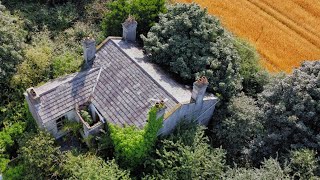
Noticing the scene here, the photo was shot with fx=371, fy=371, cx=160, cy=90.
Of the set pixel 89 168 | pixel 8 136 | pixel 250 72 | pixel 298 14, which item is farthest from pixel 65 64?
pixel 298 14

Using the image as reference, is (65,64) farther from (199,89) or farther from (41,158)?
(199,89)

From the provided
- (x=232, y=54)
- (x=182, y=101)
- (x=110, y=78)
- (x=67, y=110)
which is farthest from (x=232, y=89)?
(x=67, y=110)

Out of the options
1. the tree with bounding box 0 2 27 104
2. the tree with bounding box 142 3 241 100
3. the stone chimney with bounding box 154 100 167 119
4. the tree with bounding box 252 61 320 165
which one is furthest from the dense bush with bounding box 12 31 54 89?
the tree with bounding box 252 61 320 165

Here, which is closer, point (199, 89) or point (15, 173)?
point (199, 89)


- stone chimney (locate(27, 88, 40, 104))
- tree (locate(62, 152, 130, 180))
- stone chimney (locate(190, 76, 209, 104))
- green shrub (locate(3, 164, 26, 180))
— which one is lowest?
green shrub (locate(3, 164, 26, 180))

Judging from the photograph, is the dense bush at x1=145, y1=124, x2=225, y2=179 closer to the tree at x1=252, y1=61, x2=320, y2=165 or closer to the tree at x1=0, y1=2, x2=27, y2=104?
the tree at x1=252, y1=61, x2=320, y2=165

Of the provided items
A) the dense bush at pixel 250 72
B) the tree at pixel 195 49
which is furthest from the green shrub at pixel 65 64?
the dense bush at pixel 250 72

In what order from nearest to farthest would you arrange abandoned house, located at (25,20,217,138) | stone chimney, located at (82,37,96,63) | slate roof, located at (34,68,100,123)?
abandoned house, located at (25,20,217,138) < slate roof, located at (34,68,100,123) < stone chimney, located at (82,37,96,63)
